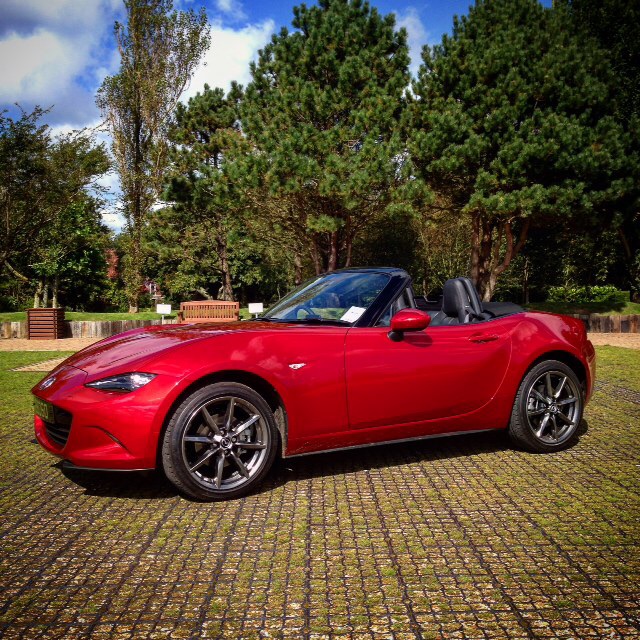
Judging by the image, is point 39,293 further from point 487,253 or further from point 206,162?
point 487,253

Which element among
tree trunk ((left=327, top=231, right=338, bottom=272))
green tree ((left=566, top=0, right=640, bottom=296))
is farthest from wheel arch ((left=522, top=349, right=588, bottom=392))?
green tree ((left=566, top=0, right=640, bottom=296))

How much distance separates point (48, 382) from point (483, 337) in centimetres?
311

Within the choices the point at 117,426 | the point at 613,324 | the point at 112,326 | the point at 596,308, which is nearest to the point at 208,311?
the point at 112,326

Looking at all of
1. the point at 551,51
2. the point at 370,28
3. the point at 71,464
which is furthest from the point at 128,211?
the point at 71,464

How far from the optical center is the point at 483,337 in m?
4.67

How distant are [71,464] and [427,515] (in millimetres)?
2146

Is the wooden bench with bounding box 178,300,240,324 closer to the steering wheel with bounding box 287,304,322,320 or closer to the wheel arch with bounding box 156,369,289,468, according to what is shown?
the steering wheel with bounding box 287,304,322,320

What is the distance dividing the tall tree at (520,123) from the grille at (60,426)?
59.2 ft

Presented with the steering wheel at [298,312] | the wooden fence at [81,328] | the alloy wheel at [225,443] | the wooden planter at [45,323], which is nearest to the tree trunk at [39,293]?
the wooden fence at [81,328]

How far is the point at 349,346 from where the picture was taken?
4113 millimetres

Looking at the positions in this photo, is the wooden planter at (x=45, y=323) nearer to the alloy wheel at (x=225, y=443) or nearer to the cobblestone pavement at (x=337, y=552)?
the cobblestone pavement at (x=337, y=552)

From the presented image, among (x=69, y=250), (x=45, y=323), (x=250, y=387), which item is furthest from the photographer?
(x=69, y=250)

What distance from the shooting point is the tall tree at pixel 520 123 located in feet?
65.4

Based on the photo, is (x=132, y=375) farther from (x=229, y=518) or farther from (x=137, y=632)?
(x=137, y=632)
